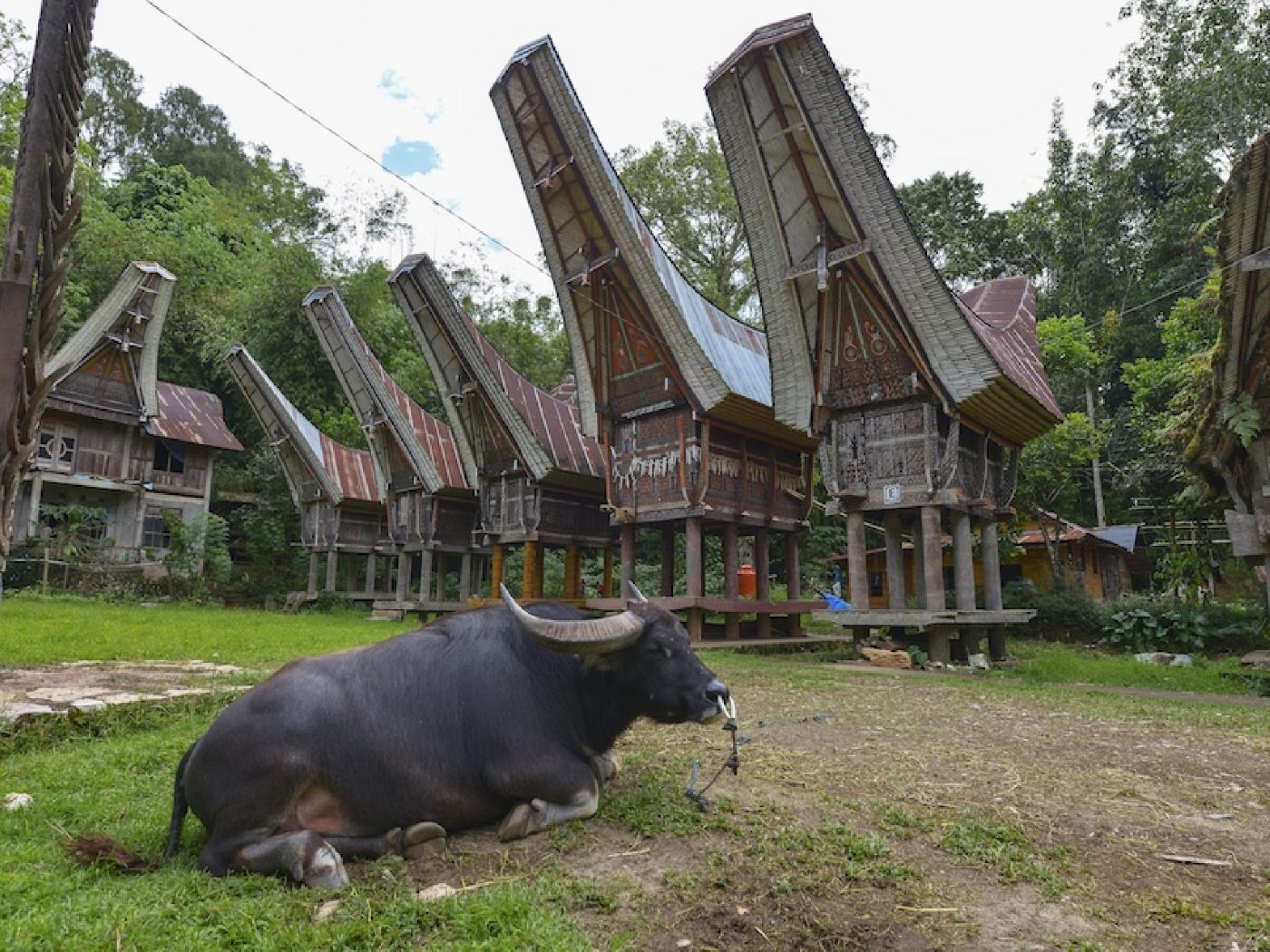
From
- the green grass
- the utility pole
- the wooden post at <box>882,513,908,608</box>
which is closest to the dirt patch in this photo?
the utility pole

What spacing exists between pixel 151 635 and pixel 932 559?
1174 centimetres

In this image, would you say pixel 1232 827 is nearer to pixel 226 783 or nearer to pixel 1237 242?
pixel 226 783

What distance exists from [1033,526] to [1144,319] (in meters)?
10.5

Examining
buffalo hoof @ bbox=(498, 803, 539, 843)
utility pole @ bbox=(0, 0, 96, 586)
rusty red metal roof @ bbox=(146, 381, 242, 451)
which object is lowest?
buffalo hoof @ bbox=(498, 803, 539, 843)

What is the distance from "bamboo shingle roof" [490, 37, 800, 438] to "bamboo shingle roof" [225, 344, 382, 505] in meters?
12.3

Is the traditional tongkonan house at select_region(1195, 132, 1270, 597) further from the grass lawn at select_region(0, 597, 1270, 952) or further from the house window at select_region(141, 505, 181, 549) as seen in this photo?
the house window at select_region(141, 505, 181, 549)

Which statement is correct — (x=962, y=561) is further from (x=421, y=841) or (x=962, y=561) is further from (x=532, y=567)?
(x=532, y=567)

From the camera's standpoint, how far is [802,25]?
9.71 metres

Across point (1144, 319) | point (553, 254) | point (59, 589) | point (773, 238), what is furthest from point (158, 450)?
point (1144, 319)

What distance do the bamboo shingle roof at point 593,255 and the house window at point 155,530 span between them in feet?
63.6

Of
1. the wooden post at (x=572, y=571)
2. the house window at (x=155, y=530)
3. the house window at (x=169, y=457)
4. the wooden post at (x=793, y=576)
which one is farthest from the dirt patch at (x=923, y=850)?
the house window at (x=169, y=457)

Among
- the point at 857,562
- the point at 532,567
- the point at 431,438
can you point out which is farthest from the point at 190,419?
the point at 857,562

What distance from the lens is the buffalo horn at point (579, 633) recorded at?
3.32m

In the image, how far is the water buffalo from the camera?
2904 millimetres
